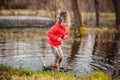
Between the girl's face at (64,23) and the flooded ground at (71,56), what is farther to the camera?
the flooded ground at (71,56)

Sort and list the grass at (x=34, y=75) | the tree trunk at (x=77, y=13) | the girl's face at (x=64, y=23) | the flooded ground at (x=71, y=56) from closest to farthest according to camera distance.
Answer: the grass at (x=34, y=75) → the girl's face at (x=64, y=23) → the flooded ground at (x=71, y=56) → the tree trunk at (x=77, y=13)

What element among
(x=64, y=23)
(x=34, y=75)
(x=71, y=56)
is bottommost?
(x=71, y=56)

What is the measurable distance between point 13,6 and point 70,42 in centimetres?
3219

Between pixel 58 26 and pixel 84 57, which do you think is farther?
pixel 84 57

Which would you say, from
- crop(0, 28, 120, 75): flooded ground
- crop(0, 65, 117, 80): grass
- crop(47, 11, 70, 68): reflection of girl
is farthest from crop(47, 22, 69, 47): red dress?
crop(0, 65, 117, 80): grass

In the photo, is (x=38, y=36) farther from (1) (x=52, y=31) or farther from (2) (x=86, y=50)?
(1) (x=52, y=31)

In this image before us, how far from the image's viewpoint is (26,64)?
10.9 m

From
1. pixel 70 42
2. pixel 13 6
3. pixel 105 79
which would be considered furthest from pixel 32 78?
pixel 13 6

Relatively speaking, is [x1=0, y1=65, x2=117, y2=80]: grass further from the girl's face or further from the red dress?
the girl's face

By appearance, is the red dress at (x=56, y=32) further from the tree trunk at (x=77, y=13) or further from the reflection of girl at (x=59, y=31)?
the tree trunk at (x=77, y=13)

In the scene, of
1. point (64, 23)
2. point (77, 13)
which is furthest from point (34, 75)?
point (77, 13)

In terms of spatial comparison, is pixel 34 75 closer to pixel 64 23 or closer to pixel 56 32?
pixel 56 32

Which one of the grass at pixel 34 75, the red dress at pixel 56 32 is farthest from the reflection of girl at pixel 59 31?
the grass at pixel 34 75

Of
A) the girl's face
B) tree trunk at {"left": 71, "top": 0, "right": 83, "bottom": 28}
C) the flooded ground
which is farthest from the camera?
tree trunk at {"left": 71, "top": 0, "right": 83, "bottom": 28}
